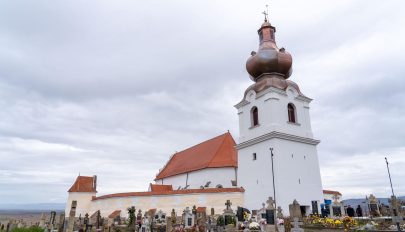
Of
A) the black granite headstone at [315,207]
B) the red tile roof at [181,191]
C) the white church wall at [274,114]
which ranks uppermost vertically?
the white church wall at [274,114]

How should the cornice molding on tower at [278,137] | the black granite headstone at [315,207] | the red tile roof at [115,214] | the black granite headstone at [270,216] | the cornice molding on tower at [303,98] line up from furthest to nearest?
the red tile roof at [115,214] < the cornice molding on tower at [303,98] < the cornice molding on tower at [278,137] < the black granite headstone at [315,207] < the black granite headstone at [270,216]

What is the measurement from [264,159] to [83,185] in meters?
20.6

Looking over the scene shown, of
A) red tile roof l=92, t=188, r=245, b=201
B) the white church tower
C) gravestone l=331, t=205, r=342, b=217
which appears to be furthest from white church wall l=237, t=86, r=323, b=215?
gravestone l=331, t=205, r=342, b=217

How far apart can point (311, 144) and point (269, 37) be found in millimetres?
9732

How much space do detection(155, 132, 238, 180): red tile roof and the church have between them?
128 millimetres

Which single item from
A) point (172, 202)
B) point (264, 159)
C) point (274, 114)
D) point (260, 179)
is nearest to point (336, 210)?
point (260, 179)

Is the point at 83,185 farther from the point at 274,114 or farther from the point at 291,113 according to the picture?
the point at 291,113

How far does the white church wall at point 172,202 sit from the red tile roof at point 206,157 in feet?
14.1

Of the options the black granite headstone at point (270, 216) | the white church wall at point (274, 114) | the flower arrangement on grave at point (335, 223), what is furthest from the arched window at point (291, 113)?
the black granite headstone at point (270, 216)

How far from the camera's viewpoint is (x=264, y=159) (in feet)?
73.5

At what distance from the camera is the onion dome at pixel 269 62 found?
24.8 meters

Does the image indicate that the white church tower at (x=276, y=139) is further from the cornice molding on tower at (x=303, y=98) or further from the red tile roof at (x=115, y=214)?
the red tile roof at (x=115, y=214)

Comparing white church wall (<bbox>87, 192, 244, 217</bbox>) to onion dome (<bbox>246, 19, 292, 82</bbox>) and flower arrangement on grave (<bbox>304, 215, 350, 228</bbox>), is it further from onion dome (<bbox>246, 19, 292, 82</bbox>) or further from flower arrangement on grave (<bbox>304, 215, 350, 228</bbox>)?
onion dome (<bbox>246, 19, 292, 82</bbox>)

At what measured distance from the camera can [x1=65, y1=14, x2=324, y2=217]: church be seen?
71.4ft
